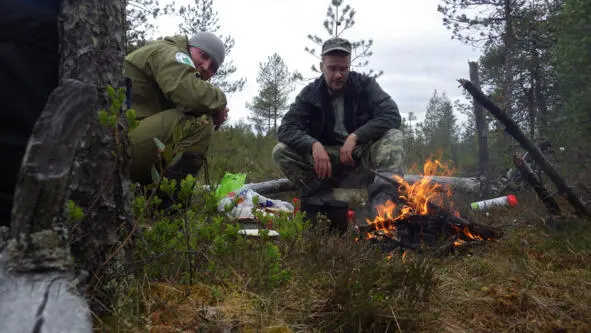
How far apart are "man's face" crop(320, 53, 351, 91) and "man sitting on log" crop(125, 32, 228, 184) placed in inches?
54.8

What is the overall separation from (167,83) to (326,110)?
6.56 ft

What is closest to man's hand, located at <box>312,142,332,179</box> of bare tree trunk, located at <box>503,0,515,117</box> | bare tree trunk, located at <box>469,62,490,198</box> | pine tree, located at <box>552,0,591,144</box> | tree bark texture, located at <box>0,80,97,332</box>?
tree bark texture, located at <box>0,80,97,332</box>

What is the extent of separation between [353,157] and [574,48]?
14.6 feet

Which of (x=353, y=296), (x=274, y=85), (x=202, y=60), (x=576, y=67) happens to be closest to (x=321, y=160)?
(x=202, y=60)

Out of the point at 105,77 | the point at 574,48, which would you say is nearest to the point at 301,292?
the point at 105,77

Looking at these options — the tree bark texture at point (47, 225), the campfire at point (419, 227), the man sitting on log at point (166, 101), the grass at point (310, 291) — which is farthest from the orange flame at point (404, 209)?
the tree bark texture at point (47, 225)

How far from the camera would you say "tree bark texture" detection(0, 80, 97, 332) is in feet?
3.13

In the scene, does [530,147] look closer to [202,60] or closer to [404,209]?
[404,209]

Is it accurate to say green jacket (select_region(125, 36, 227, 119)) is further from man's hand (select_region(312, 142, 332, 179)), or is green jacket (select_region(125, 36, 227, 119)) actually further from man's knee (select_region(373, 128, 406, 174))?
man's knee (select_region(373, 128, 406, 174))

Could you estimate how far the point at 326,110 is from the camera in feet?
17.1

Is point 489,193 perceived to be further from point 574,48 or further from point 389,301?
point 389,301

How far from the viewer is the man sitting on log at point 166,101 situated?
3752mm

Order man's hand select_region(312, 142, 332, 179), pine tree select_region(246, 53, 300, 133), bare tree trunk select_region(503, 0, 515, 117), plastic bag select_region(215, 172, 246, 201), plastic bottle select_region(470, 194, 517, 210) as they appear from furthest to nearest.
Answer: pine tree select_region(246, 53, 300, 133), bare tree trunk select_region(503, 0, 515, 117), plastic bottle select_region(470, 194, 517, 210), plastic bag select_region(215, 172, 246, 201), man's hand select_region(312, 142, 332, 179)

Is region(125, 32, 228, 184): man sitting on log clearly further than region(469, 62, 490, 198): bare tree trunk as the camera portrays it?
No
